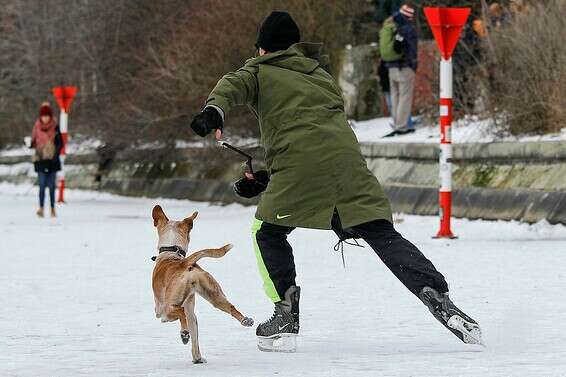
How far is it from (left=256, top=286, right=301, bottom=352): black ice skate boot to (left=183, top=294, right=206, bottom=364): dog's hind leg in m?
0.60

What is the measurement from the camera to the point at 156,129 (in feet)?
97.3

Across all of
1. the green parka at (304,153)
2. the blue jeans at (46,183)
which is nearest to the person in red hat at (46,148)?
the blue jeans at (46,183)

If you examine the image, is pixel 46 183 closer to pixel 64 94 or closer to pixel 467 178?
pixel 64 94

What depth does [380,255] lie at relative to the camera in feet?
26.9

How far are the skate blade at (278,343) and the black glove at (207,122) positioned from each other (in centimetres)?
115

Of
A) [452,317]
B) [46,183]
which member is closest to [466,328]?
[452,317]

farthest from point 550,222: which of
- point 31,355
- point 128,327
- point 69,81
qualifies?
point 69,81

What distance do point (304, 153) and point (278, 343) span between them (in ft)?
3.19

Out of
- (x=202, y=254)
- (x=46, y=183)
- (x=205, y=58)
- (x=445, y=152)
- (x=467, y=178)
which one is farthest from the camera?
(x=205, y=58)

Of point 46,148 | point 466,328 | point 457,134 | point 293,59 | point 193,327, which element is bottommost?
point 46,148

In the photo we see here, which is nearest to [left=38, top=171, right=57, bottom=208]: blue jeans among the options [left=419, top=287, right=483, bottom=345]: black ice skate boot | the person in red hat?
the person in red hat

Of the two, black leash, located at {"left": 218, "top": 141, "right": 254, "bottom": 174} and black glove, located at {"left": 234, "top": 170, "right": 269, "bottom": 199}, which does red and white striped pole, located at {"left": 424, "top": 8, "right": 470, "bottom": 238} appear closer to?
black glove, located at {"left": 234, "top": 170, "right": 269, "bottom": 199}

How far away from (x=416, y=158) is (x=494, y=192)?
2.71m

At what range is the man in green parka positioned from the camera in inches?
319
